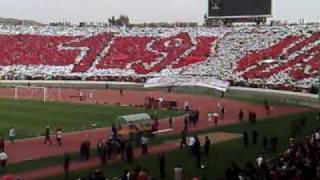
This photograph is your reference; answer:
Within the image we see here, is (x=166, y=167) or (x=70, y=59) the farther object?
(x=70, y=59)

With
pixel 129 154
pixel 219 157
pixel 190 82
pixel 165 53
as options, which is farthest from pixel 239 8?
pixel 129 154

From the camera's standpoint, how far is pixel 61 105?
49781 mm

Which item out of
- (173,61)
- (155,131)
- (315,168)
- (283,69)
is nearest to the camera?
(315,168)

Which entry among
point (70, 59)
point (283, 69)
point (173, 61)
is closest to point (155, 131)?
point (283, 69)

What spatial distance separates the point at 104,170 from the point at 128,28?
206 ft

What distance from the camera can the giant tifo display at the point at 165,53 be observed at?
2662 inches

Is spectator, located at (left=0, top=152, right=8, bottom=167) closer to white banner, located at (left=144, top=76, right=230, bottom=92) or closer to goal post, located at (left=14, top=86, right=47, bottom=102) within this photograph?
goal post, located at (left=14, top=86, right=47, bottom=102)

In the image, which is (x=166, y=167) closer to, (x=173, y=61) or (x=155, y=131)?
(x=155, y=131)

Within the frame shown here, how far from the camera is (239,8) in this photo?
260 feet

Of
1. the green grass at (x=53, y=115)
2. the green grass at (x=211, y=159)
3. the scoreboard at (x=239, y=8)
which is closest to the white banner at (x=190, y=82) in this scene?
the scoreboard at (x=239, y=8)

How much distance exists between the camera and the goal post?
56906 mm

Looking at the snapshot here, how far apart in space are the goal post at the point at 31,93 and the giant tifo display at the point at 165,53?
9.04 metres

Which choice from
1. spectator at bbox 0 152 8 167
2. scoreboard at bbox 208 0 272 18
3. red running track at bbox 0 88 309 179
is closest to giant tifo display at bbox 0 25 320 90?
scoreboard at bbox 208 0 272 18

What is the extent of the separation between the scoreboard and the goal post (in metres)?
27.3
